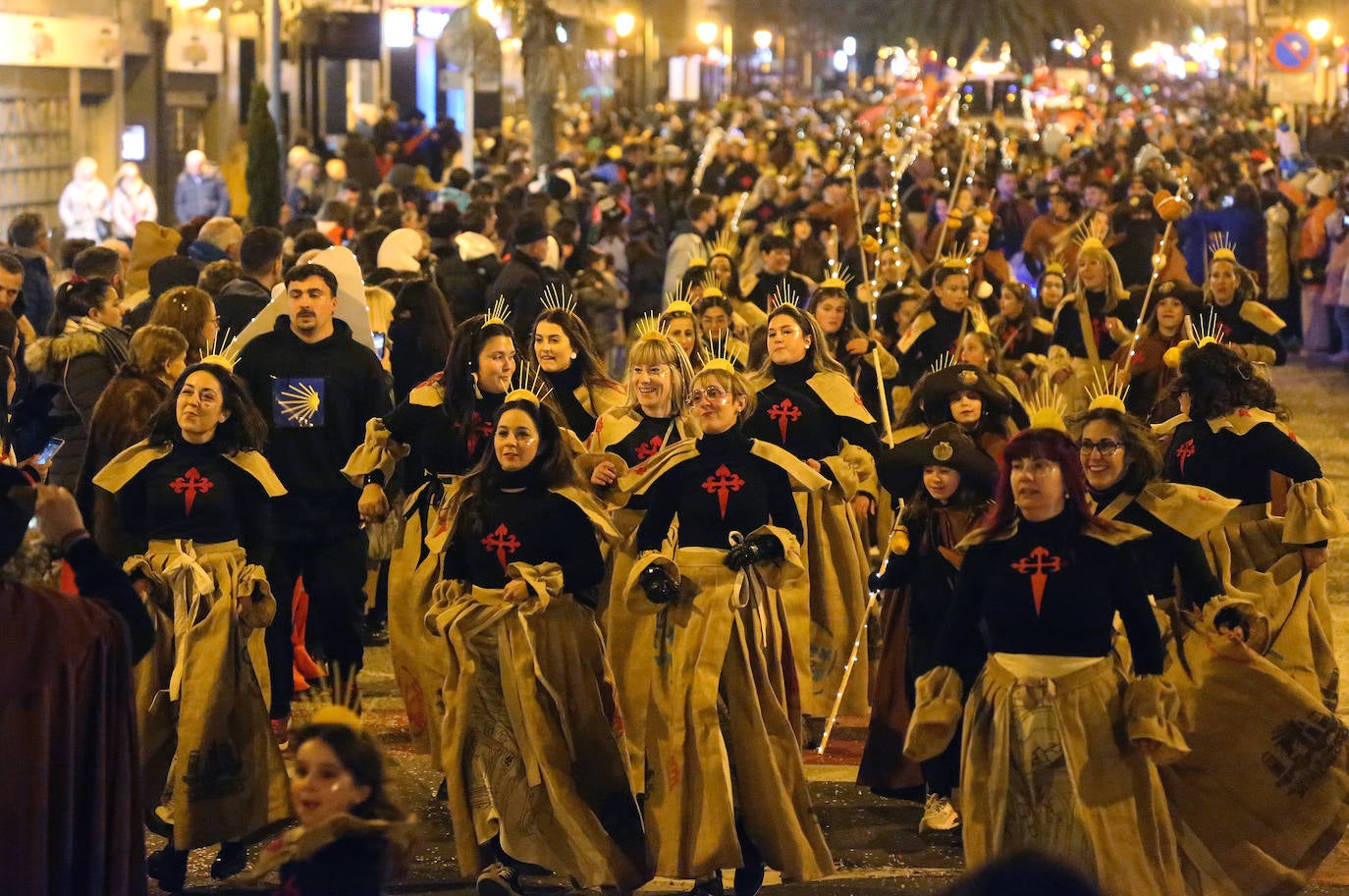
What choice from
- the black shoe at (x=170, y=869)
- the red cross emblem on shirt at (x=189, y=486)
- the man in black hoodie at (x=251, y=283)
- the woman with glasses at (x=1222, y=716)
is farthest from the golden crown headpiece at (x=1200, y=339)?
the man in black hoodie at (x=251, y=283)

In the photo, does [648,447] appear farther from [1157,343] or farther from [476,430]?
[1157,343]

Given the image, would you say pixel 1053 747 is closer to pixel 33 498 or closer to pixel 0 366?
pixel 33 498

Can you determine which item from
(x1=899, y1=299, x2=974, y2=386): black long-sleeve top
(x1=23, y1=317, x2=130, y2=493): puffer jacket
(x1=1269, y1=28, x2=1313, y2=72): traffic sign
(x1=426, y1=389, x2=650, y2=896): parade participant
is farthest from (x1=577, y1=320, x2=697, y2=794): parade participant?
(x1=1269, y1=28, x2=1313, y2=72): traffic sign

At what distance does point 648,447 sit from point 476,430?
683 millimetres

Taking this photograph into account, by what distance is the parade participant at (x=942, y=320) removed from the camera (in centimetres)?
1280

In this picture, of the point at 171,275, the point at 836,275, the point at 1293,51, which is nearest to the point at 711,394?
the point at 171,275

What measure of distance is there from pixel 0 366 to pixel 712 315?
4.28 m

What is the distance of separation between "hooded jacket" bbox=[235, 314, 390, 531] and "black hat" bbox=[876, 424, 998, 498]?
84.8 inches

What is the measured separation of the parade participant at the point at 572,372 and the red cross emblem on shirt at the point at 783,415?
2.18ft

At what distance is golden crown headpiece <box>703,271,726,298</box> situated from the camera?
42.9 ft

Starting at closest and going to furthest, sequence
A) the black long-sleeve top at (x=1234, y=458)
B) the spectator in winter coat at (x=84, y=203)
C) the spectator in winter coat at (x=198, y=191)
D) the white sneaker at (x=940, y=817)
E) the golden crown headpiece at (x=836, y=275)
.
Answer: the white sneaker at (x=940, y=817), the black long-sleeve top at (x=1234, y=458), the golden crown headpiece at (x=836, y=275), the spectator in winter coat at (x=84, y=203), the spectator in winter coat at (x=198, y=191)

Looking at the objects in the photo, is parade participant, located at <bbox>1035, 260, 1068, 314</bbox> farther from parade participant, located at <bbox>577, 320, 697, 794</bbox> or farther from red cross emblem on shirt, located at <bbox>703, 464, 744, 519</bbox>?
red cross emblem on shirt, located at <bbox>703, 464, 744, 519</bbox>

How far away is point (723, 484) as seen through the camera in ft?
25.5

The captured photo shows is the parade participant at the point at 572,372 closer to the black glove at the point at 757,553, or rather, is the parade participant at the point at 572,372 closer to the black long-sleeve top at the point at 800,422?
the black long-sleeve top at the point at 800,422
